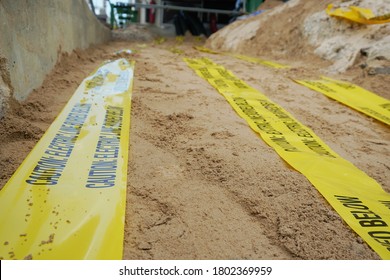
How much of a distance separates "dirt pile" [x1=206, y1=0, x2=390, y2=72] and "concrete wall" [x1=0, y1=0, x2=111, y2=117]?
3.86m

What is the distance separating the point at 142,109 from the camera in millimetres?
2514

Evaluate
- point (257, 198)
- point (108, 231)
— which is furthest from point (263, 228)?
point (108, 231)

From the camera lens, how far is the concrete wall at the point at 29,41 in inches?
78.5

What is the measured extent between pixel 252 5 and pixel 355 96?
910 centimetres

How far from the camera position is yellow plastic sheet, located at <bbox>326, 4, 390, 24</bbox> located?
4482 mm

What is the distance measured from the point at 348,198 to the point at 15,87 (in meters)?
2.27

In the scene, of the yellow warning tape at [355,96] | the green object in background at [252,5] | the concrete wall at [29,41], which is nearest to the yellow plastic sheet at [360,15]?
the yellow warning tape at [355,96]

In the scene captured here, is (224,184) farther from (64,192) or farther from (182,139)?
(64,192)

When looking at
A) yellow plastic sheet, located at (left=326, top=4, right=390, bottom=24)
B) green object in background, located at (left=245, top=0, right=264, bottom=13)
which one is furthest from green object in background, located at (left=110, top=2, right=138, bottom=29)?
yellow plastic sheet, located at (left=326, top=4, right=390, bottom=24)

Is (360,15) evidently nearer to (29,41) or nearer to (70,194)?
(29,41)

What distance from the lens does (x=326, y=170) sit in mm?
1745

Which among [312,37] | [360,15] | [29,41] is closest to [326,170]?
[29,41]

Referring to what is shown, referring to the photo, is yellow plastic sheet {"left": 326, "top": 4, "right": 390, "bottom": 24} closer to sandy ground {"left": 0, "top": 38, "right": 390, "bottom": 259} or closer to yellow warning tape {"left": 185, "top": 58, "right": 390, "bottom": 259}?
sandy ground {"left": 0, "top": 38, "right": 390, "bottom": 259}

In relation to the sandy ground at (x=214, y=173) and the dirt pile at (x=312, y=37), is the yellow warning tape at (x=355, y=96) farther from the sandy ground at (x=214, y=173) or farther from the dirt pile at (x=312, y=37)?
the dirt pile at (x=312, y=37)
